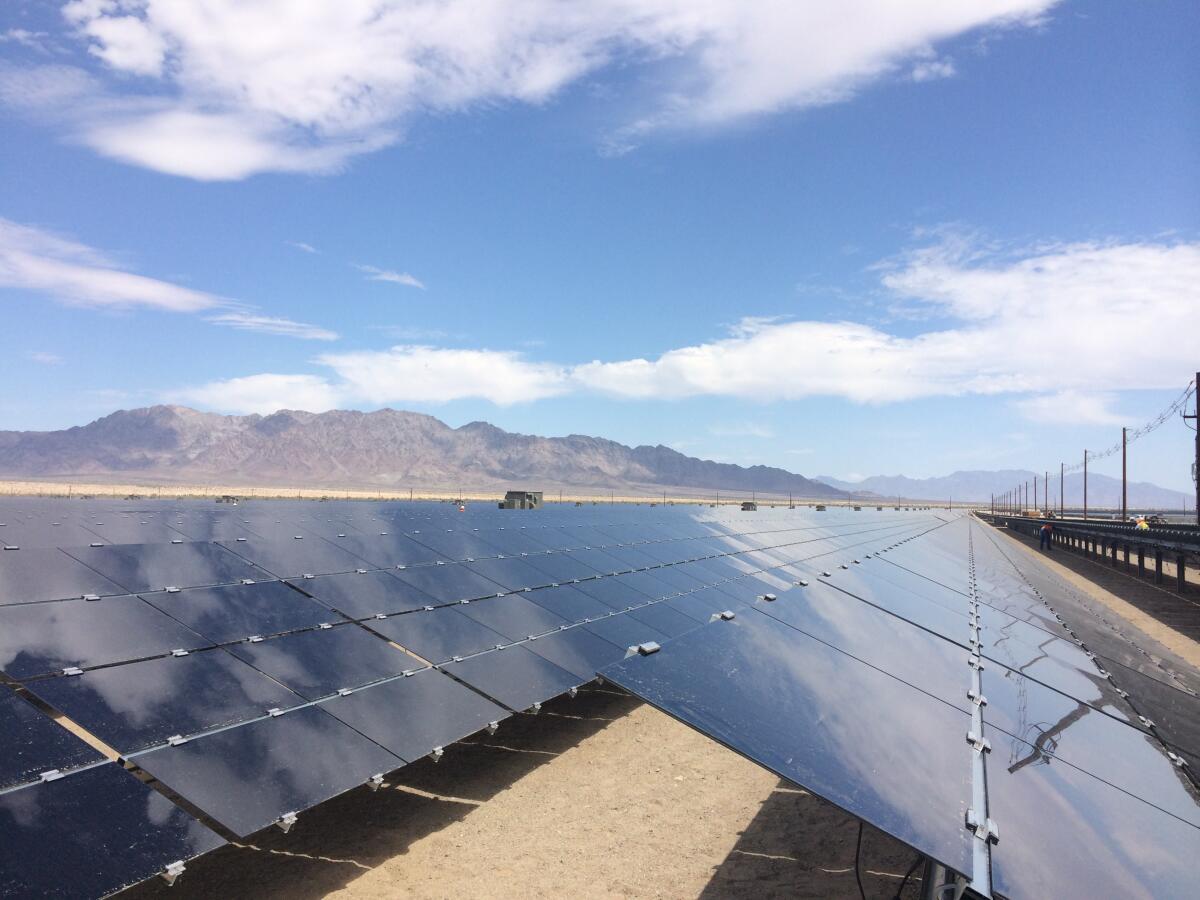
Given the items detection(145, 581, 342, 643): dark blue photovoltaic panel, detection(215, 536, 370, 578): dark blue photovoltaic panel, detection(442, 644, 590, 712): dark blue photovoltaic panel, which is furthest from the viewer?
detection(215, 536, 370, 578): dark blue photovoltaic panel

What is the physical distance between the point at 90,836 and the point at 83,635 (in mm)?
3336

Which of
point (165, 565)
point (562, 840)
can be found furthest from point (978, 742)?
point (165, 565)

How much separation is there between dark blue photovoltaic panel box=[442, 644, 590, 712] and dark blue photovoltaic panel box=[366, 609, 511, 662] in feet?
0.89

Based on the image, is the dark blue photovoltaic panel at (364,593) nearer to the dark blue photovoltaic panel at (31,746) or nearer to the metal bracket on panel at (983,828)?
the dark blue photovoltaic panel at (31,746)

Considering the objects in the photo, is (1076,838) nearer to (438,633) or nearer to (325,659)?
(325,659)

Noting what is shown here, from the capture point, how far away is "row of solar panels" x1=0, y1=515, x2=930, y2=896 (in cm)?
494

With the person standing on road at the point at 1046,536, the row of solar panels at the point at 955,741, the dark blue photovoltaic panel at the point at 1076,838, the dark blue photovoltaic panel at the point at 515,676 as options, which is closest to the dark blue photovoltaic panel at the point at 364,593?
the dark blue photovoltaic panel at the point at 515,676

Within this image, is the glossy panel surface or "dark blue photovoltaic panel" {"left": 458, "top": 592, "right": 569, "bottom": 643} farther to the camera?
"dark blue photovoltaic panel" {"left": 458, "top": 592, "right": 569, "bottom": 643}

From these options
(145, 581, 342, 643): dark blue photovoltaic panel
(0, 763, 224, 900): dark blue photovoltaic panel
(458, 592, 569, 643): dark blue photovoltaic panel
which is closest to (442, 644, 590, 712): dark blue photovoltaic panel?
(458, 592, 569, 643): dark blue photovoltaic panel

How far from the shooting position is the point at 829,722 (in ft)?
14.0

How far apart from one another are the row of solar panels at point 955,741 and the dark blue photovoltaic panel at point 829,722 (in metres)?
0.01

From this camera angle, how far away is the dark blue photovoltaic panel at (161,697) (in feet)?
19.8

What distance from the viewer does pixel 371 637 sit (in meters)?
9.41

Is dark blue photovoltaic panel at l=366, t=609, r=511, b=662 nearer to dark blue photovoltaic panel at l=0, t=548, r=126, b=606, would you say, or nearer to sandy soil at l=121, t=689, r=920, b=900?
sandy soil at l=121, t=689, r=920, b=900
